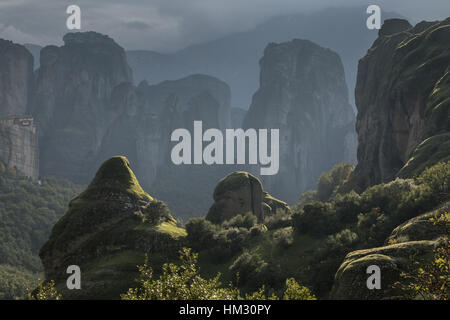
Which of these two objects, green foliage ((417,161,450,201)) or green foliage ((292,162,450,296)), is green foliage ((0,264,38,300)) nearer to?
green foliage ((292,162,450,296))

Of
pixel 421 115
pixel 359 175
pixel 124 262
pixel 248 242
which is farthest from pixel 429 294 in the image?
pixel 359 175

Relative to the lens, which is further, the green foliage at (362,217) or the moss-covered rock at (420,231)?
the green foliage at (362,217)

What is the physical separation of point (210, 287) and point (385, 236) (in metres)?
22.1

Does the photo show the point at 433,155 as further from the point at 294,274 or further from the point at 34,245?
the point at 34,245

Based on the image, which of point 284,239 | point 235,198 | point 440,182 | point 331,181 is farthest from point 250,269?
point 331,181

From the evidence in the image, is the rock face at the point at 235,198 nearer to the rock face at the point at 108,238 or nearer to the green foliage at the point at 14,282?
the rock face at the point at 108,238

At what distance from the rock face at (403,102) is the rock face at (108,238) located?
34.7 m

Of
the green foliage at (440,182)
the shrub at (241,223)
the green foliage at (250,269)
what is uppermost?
the green foliage at (440,182)

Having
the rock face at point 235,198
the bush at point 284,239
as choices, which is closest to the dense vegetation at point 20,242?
the rock face at point 235,198

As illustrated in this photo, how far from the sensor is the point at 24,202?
19962 cm

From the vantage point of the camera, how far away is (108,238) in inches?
1554

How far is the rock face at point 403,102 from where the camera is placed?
57919 millimetres

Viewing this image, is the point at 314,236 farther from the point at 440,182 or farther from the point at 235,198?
the point at 235,198

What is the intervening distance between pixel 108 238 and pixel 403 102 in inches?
2015
